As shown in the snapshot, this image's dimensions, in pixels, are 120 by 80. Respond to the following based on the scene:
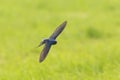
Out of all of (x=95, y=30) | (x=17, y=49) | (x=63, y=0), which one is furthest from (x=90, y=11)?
(x=17, y=49)

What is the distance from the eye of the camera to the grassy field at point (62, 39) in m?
4.75

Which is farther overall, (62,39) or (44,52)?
(62,39)

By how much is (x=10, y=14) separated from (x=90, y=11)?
5.20 ft

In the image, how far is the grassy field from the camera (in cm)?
475

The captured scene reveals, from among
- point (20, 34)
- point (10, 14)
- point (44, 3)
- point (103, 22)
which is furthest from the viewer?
point (44, 3)

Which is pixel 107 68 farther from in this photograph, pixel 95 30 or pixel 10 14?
pixel 10 14

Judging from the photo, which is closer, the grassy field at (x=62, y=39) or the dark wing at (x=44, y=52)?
the dark wing at (x=44, y=52)

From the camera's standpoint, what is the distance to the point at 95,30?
8.00 metres

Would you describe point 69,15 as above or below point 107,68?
below

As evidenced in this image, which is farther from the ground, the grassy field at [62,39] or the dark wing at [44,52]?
the dark wing at [44,52]

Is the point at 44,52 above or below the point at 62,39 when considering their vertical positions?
above

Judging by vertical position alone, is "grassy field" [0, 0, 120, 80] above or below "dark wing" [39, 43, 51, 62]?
below

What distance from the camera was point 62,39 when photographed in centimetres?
762

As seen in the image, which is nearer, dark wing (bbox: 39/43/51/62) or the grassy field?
dark wing (bbox: 39/43/51/62)
